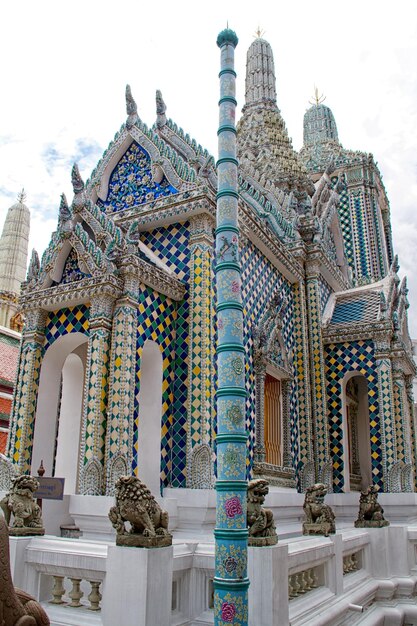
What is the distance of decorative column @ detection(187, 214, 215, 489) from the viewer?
31.4 ft

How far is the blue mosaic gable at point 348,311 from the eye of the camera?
1590 cm

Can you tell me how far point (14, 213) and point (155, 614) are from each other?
147 ft

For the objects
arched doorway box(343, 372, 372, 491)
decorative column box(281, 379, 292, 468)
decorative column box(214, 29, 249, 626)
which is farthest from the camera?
arched doorway box(343, 372, 372, 491)

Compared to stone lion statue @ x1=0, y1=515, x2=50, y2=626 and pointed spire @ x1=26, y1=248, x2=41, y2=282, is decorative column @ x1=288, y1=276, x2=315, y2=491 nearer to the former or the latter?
pointed spire @ x1=26, y1=248, x2=41, y2=282

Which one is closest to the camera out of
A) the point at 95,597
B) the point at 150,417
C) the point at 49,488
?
the point at 95,597

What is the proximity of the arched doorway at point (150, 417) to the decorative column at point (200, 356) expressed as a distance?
517 millimetres

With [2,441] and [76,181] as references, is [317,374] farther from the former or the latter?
[2,441]

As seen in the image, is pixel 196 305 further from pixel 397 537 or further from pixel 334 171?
pixel 334 171

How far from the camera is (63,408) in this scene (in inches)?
448

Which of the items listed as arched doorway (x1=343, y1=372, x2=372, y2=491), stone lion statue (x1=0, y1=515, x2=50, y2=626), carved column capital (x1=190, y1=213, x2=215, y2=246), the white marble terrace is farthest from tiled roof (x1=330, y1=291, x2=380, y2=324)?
stone lion statue (x1=0, y1=515, x2=50, y2=626)

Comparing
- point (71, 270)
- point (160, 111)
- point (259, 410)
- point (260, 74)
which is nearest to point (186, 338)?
point (71, 270)

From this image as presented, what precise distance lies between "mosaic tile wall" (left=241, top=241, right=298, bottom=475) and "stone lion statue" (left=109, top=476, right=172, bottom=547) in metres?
5.55

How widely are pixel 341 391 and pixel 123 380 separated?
7478 mm

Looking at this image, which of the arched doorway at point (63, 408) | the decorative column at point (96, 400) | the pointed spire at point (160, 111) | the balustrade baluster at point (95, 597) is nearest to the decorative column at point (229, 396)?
the balustrade baluster at point (95, 597)
